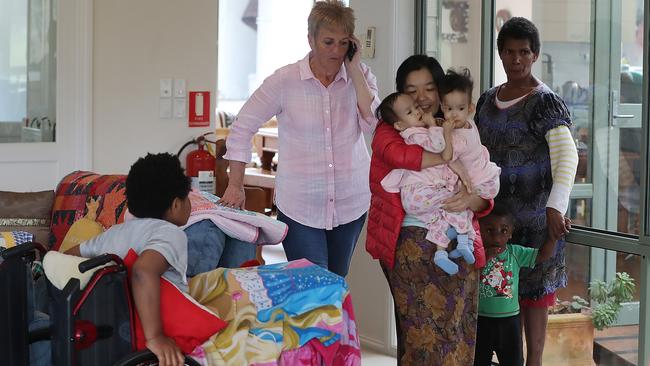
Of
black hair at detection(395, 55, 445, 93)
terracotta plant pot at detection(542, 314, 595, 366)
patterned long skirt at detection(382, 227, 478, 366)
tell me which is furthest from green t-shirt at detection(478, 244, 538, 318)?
black hair at detection(395, 55, 445, 93)

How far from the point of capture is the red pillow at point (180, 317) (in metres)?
2.46

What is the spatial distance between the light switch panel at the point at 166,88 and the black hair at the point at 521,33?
2075 mm

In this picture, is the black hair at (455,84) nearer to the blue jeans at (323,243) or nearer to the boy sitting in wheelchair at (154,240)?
the blue jeans at (323,243)

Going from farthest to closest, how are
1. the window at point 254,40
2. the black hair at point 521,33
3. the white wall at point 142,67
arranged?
the window at point 254,40, the white wall at point 142,67, the black hair at point 521,33

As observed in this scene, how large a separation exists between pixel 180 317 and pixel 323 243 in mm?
924

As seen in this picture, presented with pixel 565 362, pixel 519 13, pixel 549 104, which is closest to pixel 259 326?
A: pixel 549 104

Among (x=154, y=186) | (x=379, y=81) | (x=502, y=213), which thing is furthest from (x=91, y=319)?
(x=379, y=81)

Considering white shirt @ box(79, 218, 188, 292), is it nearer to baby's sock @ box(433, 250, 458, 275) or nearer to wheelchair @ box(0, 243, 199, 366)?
wheelchair @ box(0, 243, 199, 366)

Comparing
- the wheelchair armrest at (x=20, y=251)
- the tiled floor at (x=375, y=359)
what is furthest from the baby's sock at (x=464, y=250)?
the tiled floor at (x=375, y=359)

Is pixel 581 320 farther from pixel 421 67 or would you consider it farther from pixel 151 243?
pixel 151 243

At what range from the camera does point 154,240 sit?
8.07 ft

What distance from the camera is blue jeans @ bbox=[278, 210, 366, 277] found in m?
3.26

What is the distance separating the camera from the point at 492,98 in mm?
3486

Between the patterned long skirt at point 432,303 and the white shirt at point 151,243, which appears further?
the patterned long skirt at point 432,303
